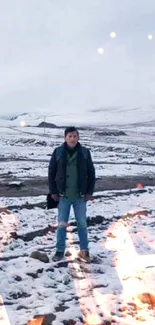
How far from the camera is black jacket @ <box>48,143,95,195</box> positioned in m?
7.27

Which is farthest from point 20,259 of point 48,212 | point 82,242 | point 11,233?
point 48,212

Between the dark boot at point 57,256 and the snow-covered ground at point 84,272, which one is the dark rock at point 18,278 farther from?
the dark boot at point 57,256

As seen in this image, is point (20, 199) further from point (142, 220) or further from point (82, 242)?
point (82, 242)

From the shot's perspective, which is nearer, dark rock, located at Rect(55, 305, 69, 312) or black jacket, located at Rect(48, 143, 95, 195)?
dark rock, located at Rect(55, 305, 69, 312)

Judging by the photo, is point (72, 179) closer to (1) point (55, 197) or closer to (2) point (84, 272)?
(1) point (55, 197)

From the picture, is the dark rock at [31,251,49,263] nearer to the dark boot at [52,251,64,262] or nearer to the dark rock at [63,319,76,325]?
the dark boot at [52,251,64,262]

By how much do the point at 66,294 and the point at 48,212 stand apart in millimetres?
5642

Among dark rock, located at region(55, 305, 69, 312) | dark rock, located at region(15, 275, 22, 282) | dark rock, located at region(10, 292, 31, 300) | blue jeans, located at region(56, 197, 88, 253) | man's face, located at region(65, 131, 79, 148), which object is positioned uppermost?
man's face, located at region(65, 131, 79, 148)

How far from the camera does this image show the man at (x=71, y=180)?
7.27m

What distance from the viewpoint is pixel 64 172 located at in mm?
7289

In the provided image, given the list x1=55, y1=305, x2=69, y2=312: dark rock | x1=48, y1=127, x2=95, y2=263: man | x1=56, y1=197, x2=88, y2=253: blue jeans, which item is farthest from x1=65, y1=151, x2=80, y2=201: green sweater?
x1=55, y1=305, x2=69, y2=312: dark rock

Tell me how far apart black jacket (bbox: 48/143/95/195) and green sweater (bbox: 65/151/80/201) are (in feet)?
0.19

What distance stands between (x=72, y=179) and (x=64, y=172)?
195mm

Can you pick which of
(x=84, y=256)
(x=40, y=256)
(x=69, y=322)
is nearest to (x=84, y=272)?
(x=84, y=256)
